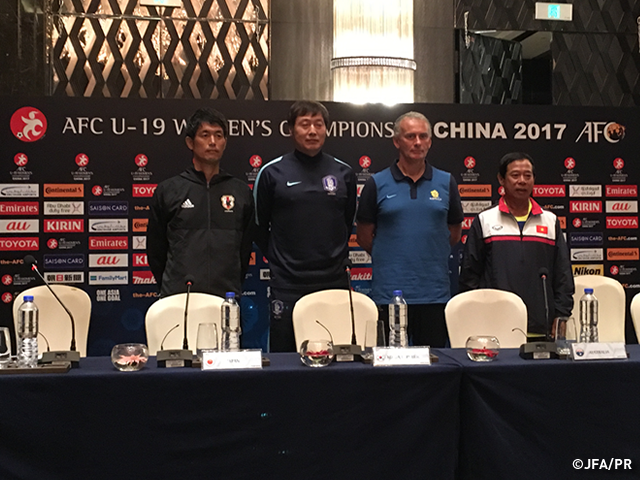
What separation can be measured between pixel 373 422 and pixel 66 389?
903 millimetres

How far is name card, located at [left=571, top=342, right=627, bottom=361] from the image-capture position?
231 cm

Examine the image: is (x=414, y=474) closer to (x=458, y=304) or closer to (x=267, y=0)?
(x=458, y=304)

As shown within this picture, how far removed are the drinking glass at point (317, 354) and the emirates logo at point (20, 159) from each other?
10.3ft

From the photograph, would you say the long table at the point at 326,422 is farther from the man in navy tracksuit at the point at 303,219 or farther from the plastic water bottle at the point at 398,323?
the man in navy tracksuit at the point at 303,219

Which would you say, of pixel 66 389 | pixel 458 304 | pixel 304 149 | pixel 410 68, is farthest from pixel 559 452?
pixel 410 68

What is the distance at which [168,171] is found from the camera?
480 cm

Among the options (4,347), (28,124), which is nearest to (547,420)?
(4,347)

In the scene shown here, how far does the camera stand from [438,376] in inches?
87.4

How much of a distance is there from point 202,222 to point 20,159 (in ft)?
5.70

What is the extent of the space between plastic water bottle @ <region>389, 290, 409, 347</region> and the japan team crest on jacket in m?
1.37

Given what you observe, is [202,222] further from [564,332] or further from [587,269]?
[587,269]

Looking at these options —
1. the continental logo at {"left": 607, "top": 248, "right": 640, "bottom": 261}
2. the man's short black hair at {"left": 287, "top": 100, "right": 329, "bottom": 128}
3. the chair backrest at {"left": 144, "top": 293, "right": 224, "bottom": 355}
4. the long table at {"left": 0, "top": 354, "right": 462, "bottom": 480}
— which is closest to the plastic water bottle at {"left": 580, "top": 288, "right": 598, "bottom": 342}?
the long table at {"left": 0, "top": 354, "right": 462, "bottom": 480}

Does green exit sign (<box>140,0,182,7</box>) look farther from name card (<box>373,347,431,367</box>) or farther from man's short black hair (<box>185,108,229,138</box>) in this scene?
name card (<box>373,347,431,367</box>)

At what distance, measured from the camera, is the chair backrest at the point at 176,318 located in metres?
3.07
